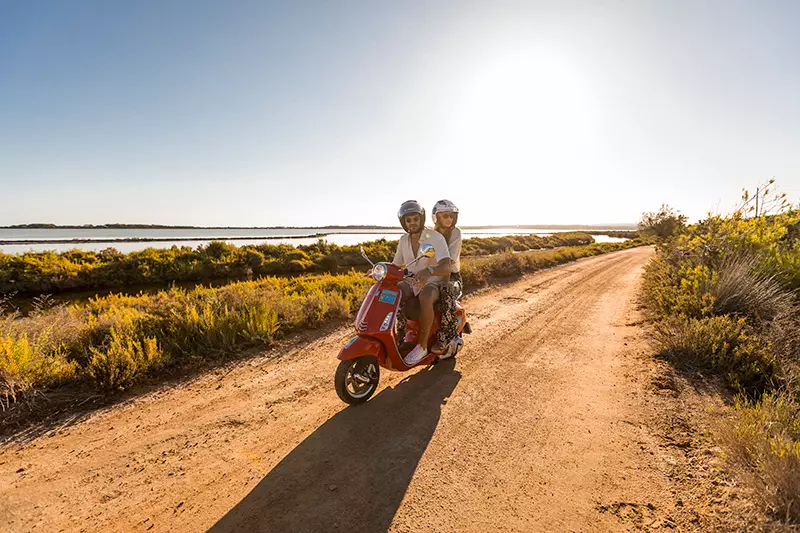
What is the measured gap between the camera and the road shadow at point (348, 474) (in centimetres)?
248

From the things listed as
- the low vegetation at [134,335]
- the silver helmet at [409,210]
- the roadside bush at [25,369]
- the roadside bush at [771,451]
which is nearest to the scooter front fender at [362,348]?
the silver helmet at [409,210]

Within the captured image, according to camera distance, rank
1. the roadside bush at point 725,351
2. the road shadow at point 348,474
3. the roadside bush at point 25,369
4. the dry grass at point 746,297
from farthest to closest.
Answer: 1. the dry grass at point 746,297
2. the roadside bush at point 725,351
3. the roadside bush at point 25,369
4. the road shadow at point 348,474

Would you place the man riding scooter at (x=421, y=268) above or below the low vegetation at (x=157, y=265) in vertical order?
above

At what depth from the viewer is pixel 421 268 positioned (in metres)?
5.06

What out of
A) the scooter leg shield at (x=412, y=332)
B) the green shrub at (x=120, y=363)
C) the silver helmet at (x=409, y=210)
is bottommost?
the green shrub at (x=120, y=363)

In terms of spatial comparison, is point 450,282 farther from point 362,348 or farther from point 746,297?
point 746,297

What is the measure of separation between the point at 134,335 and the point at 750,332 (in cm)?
1008

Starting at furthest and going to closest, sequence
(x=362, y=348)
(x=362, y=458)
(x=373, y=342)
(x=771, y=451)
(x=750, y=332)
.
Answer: (x=750, y=332), (x=373, y=342), (x=362, y=348), (x=362, y=458), (x=771, y=451)

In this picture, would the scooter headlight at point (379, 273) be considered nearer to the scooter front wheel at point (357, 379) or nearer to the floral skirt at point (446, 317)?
the scooter front wheel at point (357, 379)

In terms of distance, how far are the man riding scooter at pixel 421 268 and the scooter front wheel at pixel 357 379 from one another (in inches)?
21.3

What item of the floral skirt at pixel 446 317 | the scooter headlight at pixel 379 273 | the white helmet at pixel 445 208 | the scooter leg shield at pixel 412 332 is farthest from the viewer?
the white helmet at pixel 445 208

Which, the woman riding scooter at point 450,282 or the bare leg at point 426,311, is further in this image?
the woman riding scooter at point 450,282

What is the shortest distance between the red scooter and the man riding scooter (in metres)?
0.32

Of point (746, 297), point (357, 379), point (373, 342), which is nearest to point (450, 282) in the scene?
point (373, 342)
